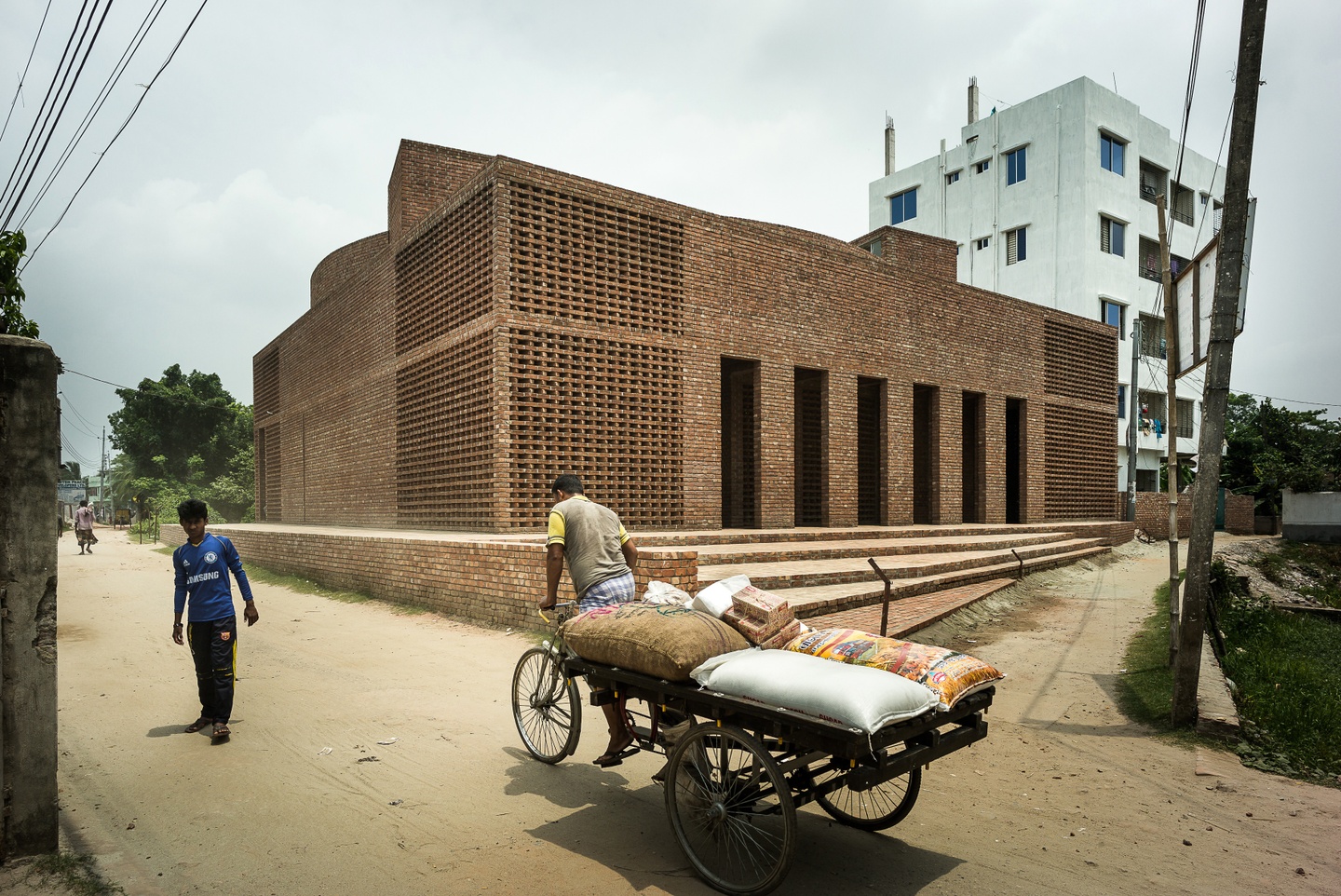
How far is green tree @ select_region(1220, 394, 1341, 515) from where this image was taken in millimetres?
23375

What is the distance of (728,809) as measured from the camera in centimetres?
335

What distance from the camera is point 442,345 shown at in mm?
13070

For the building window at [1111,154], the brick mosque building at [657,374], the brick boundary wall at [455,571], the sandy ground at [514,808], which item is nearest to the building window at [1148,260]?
the building window at [1111,154]

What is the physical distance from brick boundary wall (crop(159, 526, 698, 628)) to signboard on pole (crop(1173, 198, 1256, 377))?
15.5 feet

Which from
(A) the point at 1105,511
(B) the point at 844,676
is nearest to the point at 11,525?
(B) the point at 844,676

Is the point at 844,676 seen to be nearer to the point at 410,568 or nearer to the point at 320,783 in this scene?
the point at 320,783

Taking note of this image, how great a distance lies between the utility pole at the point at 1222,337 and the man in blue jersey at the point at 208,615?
6.48m

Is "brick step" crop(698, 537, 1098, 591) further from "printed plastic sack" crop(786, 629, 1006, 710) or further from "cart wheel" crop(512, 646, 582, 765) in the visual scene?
"printed plastic sack" crop(786, 629, 1006, 710)

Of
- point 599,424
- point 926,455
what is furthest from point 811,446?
point 599,424

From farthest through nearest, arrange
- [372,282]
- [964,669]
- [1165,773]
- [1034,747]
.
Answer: [372,282] < [1034,747] < [1165,773] < [964,669]

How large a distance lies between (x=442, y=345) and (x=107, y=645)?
630 cm

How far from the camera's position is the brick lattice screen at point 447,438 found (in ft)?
38.4

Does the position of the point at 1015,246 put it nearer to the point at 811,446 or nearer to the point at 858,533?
the point at 811,446

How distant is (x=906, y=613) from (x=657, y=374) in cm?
579
